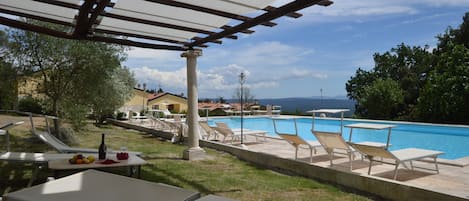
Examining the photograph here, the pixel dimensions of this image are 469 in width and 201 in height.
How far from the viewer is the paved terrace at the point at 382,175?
479 centimetres

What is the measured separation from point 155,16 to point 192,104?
3.14m

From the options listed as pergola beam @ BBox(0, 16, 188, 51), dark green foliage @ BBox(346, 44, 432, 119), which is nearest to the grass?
pergola beam @ BBox(0, 16, 188, 51)

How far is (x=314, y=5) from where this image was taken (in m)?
4.06

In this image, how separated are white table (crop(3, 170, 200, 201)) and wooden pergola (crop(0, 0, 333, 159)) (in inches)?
93.8

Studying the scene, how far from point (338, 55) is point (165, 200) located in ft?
164

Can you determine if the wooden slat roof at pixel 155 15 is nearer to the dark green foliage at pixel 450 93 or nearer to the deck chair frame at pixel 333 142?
the deck chair frame at pixel 333 142

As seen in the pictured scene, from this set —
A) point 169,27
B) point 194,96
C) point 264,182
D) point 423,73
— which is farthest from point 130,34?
point 423,73

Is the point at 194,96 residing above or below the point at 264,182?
above

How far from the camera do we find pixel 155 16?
17.4ft

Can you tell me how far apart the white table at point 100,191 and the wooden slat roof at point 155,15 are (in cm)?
239

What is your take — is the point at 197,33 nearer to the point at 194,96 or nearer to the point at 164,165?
the point at 194,96

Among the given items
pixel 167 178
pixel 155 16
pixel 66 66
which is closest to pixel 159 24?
pixel 155 16

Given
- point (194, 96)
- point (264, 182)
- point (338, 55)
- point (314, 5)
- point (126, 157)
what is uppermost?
point (338, 55)

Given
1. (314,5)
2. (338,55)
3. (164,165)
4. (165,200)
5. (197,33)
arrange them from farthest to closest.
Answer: (338,55) < (164,165) < (197,33) < (314,5) < (165,200)
